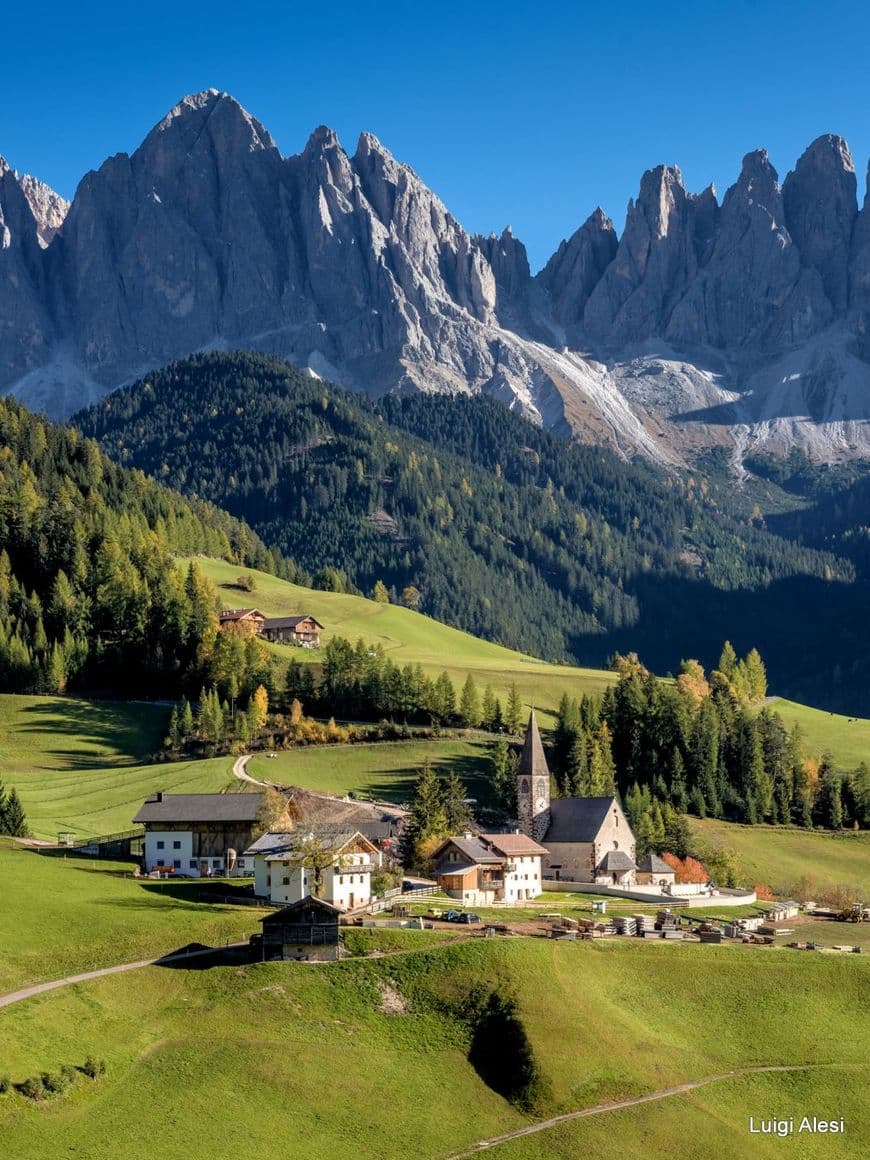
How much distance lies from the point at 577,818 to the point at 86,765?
51.0m

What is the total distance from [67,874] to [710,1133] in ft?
161

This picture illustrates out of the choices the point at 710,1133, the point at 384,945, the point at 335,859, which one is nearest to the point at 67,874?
the point at 335,859

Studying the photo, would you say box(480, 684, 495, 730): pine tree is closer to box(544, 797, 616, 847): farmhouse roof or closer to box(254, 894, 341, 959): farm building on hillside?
box(544, 797, 616, 847): farmhouse roof

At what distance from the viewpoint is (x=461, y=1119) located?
67.6 metres

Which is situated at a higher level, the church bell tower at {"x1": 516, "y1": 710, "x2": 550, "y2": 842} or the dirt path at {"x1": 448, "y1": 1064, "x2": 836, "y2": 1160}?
the church bell tower at {"x1": 516, "y1": 710, "x2": 550, "y2": 842}

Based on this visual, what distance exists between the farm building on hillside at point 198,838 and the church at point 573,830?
2571cm

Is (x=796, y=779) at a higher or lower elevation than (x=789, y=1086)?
higher

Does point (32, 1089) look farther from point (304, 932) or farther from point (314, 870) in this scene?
point (314, 870)

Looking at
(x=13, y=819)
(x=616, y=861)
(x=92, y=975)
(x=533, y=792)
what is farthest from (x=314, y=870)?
(x=533, y=792)

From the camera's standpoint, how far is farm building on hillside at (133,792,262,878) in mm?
117250

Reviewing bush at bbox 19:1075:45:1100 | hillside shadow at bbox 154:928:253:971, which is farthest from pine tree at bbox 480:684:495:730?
bush at bbox 19:1075:45:1100

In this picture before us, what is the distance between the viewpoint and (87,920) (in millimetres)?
86438

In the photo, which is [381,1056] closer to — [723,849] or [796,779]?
[723,849]

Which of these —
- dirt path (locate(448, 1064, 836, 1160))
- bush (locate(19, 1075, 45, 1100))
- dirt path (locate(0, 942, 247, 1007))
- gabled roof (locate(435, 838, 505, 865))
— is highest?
gabled roof (locate(435, 838, 505, 865))
